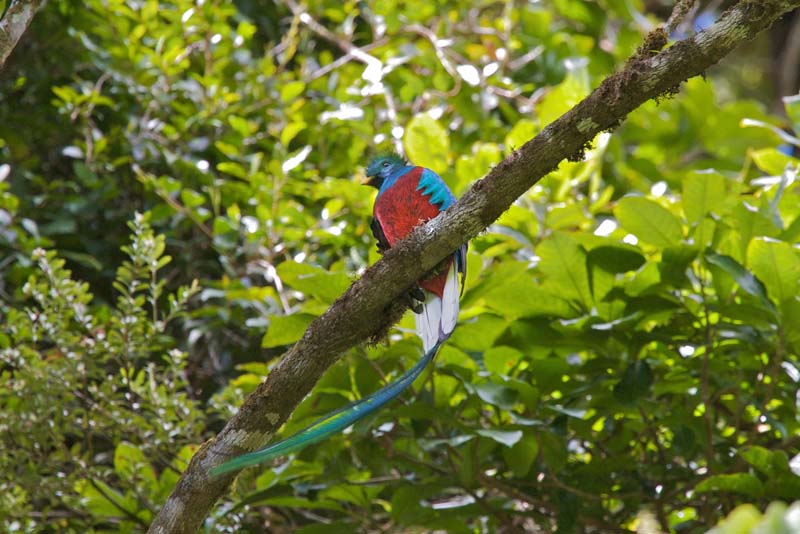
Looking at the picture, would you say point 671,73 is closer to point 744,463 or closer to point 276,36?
point 744,463

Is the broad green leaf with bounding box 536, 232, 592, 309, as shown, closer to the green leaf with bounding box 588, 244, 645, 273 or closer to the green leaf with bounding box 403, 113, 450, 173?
the green leaf with bounding box 588, 244, 645, 273

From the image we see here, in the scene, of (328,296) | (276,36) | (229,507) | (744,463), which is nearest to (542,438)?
(744,463)

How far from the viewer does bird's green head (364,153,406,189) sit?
8.63 ft

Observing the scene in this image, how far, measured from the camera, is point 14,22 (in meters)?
2.10

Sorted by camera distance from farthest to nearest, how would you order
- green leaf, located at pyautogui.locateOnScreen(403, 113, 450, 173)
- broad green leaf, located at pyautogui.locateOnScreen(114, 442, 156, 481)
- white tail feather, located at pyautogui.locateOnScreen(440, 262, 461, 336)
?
green leaf, located at pyautogui.locateOnScreen(403, 113, 450, 173), broad green leaf, located at pyautogui.locateOnScreen(114, 442, 156, 481), white tail feather, located at pyautogui.locateOnScreen(440, 262, 461, 336)

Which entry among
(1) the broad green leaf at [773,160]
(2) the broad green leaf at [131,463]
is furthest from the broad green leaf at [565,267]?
(2) the broad green leaf at [131,463]

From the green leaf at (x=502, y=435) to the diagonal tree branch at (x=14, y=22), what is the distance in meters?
1.45

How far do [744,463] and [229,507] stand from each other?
148 cm

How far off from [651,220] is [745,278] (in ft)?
0.96

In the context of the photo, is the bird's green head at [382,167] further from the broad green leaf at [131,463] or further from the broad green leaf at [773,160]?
the broad green leaf at [773,160]

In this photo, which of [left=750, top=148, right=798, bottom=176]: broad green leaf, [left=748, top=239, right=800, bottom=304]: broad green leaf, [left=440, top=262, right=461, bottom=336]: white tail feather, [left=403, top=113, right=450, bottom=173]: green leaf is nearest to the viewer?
[left=440, top=262, right=461, bottom=336]: white tail feather

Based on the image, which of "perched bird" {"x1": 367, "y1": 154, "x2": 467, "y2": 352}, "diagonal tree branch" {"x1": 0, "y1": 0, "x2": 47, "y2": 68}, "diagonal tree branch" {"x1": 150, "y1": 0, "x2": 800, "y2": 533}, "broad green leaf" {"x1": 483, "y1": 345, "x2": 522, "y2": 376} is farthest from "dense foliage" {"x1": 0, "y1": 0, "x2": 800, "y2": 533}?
"diagonal tree branch" {"x1": 0, "y1": 0, "x2": 47, "y2": 68}

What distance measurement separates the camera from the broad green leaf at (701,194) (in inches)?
90.7

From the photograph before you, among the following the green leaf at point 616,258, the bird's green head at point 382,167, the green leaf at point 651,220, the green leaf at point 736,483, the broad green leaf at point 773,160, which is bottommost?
the green leaf at point 736,483
